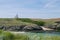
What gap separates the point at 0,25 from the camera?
52.7ft

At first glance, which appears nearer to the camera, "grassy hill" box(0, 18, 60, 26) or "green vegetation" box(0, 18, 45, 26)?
"green vegetation" box(0, 18, 45, 26)

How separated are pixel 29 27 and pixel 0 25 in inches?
77.8

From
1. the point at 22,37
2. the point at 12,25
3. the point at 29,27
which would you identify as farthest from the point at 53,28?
the point at 22,37

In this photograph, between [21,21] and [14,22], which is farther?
[14,22]

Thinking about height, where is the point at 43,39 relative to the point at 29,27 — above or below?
above

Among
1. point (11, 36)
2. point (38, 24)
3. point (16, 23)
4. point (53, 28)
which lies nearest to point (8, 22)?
point (16, 23)

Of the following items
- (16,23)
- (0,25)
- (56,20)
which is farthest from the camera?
(56,20)

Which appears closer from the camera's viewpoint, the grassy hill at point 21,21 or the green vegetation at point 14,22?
the green vegetation at point 14,22

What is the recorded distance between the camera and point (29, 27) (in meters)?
16.3

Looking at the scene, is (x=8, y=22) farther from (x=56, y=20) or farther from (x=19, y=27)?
(x=56, y=20)

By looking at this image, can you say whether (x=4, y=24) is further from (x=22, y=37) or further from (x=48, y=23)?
(x=22, y=37)

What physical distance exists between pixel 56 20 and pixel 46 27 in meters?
1.79

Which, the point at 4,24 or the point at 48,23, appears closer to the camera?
the point at 4,24

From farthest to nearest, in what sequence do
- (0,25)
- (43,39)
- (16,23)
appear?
1. (16,23)
2. (0,25)
3. (43,39)
